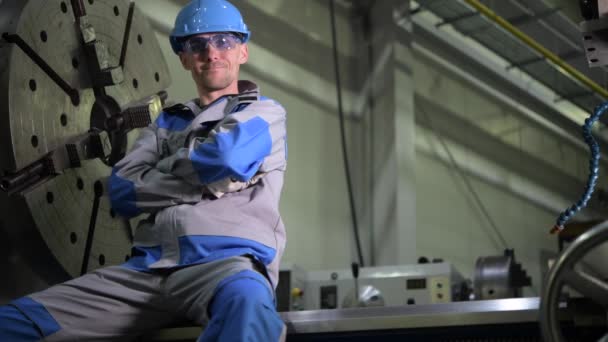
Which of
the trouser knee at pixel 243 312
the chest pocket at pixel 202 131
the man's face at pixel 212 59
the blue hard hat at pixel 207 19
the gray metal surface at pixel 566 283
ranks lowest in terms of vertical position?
the trouser knee at pixel 243 312

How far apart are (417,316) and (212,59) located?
2.73ft

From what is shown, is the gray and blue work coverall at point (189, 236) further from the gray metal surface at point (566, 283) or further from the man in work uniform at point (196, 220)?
the gray metal surface at point (566, 283)

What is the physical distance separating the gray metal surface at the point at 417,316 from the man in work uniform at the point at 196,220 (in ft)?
0.49

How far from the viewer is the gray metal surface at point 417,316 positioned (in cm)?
188

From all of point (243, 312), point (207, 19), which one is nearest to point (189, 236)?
point (243, 312)

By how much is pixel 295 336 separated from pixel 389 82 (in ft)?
11.6

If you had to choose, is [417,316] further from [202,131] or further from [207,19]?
[207,19]

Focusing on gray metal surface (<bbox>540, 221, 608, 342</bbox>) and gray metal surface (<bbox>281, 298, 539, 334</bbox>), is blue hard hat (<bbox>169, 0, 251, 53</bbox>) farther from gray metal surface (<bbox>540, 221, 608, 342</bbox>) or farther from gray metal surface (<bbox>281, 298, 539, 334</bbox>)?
gray metal surface (<bbox>540, 221, 608, 342</bbox>)

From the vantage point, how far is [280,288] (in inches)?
154

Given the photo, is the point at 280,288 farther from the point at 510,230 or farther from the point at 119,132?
the point at 510,230

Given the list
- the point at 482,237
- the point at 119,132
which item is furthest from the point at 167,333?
the point at 482,237

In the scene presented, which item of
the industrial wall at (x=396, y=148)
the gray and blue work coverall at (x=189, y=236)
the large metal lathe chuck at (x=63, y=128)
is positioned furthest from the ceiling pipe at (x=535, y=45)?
the gray and blue work coverall at (x=189, y=236)

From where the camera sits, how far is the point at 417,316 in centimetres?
195

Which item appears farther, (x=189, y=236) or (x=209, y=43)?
(x=209, y=43)
